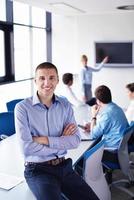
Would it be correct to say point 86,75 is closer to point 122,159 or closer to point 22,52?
point 22,52

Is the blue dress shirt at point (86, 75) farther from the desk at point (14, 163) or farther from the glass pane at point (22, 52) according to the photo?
the desk at point (14, 163)

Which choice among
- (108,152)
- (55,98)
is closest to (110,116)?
(108,152)

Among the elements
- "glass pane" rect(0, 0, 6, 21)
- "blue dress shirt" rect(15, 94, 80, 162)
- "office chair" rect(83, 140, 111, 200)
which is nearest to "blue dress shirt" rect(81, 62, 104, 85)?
"glass pane" rect(0, 0, 6, 21)

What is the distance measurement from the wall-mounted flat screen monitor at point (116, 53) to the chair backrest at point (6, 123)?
455 cm

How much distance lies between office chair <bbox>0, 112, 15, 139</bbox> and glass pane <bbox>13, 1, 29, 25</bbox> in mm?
3763

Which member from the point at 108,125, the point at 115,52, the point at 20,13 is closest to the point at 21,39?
the point at 20,13

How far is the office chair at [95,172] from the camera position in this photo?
2.41m

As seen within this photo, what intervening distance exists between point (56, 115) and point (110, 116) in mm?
1149

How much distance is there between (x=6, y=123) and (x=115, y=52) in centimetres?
475

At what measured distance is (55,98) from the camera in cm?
247

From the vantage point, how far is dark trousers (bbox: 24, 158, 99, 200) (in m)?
2.18

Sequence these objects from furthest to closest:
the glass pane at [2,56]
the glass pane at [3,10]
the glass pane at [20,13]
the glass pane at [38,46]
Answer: the glass pane at [38,46] → the glass pane at [20,13] → the glass pane at [2,56] → the glass pane at [3,10]

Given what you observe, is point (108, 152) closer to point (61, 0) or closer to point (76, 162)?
point (76, 162)

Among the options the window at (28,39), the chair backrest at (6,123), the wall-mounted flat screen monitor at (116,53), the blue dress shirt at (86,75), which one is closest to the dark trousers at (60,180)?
the chair backrest at (6,123)
